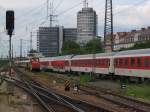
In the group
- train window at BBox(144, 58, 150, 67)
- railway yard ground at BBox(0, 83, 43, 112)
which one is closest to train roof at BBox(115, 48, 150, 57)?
train window at BBox(144, 58, 150, 67)

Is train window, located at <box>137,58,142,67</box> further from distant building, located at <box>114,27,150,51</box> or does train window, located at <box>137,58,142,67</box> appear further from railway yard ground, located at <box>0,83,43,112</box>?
distant building, located at <box>114,27,150,51</box>

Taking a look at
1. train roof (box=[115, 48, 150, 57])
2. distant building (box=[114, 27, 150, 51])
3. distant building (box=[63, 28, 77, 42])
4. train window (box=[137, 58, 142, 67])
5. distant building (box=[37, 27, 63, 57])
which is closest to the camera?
train roof (box=[115, 48, 150, 57])

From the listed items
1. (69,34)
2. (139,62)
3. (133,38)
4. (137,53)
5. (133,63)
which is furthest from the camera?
(133,38)

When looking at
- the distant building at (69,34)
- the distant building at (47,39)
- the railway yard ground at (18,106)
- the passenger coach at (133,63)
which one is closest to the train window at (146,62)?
the passenger coach at (133,63)

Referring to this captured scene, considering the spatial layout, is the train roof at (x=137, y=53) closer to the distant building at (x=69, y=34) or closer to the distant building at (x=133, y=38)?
the distant building at (x=69, y=34)

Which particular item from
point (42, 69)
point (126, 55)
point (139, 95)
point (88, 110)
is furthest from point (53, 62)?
point (88, 110)

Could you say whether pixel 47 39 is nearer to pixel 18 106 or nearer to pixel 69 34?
pixel 69 34

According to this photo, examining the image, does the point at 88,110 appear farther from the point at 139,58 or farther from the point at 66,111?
the point at 139,58

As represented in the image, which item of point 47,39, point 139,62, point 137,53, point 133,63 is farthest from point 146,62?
point 47,39

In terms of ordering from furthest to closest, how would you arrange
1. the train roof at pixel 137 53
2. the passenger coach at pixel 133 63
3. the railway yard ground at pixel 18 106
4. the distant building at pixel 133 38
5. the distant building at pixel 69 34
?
1. the distant building at pixel 133 38
2. the distant building at pixel 69 34
3. the train roof at pixel 137 53
4. the passenger coach at pixel 133 63
5. the railway yard ground at pixel 18 106

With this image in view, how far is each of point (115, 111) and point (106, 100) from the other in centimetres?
657

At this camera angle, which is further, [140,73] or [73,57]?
[73,57]

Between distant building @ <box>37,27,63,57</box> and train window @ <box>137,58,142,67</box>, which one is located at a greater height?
distant building @ <box>37,27,63,57</box>

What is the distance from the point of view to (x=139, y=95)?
28969mm
